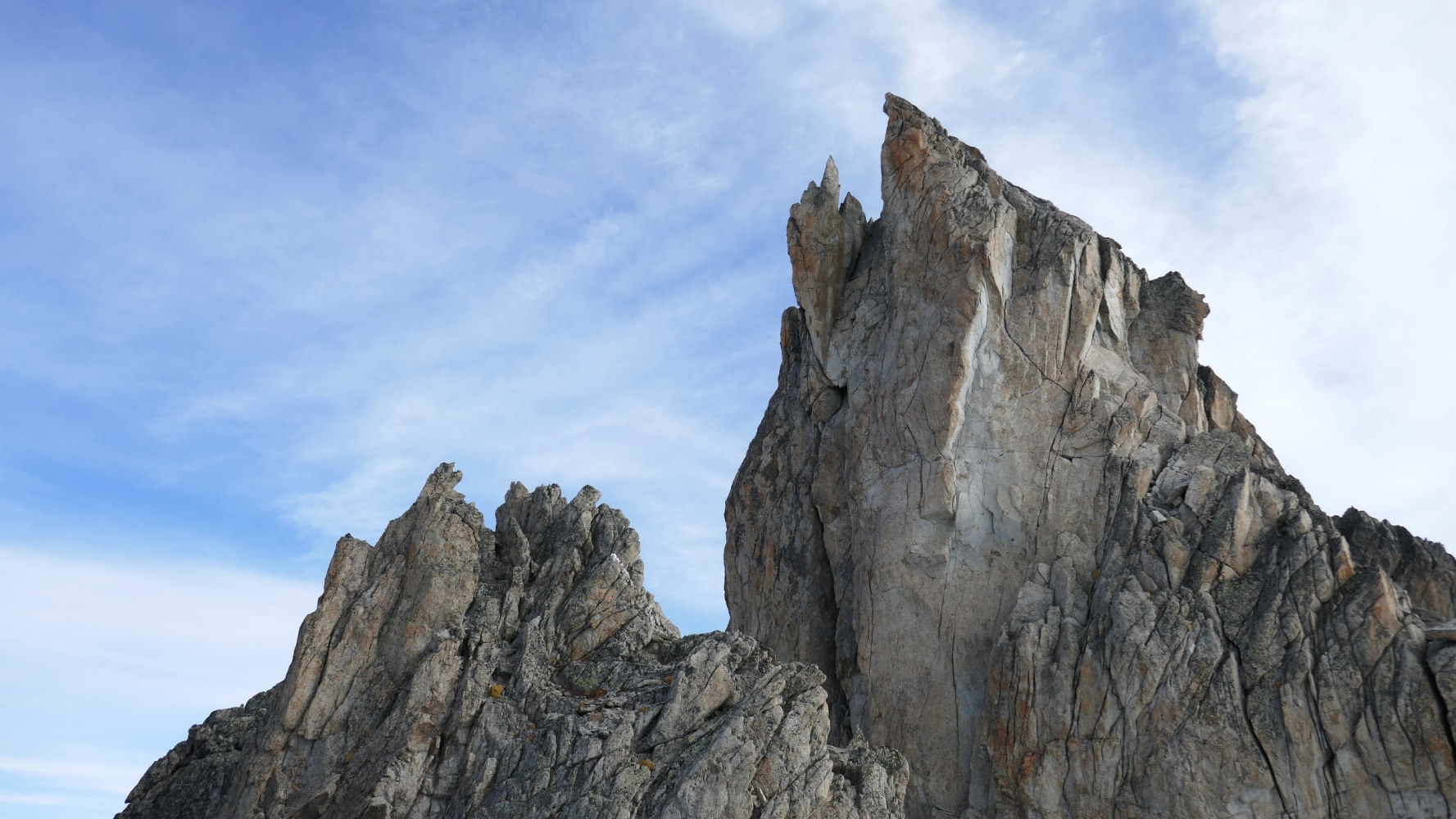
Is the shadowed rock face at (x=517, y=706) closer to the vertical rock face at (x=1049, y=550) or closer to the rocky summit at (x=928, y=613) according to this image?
the rocky summit at (x=928, y=613)

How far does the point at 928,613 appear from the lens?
46438 mm

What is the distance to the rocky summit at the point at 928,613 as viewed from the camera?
3072cm

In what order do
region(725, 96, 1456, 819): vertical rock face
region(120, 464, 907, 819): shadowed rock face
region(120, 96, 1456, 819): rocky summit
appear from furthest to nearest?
region(725, 96, 1456, 819): vertical rock face
region(120, 96, 1456, 819): rocky summit
region(120, 464, 907, 819): shadowed rock face

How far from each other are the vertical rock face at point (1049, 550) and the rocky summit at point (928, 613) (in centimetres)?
11

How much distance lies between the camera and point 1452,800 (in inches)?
1425

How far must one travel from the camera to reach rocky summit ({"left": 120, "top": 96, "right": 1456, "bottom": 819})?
30719 mm

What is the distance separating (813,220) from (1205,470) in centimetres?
1889

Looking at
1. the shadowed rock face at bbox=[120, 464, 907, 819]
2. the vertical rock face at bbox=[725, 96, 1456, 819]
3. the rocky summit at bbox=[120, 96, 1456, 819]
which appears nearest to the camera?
the shadowed rock face at bbox=[120, 464, 907, 819]

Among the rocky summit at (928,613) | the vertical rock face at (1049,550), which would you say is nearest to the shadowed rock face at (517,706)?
the rocky summit at (928,613)

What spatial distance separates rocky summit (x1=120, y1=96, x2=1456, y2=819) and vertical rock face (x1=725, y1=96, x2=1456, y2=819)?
11 centimetres

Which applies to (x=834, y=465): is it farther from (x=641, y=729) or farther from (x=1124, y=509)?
(x=641, y=729)

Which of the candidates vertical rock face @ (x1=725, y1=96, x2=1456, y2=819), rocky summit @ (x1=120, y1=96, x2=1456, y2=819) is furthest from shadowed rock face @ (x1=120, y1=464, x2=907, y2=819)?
vertical rock face @ (x1=725, y1=96, x2=1456, y2=819)

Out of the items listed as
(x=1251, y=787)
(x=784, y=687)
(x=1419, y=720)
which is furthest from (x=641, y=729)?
(x=1419, y=720)

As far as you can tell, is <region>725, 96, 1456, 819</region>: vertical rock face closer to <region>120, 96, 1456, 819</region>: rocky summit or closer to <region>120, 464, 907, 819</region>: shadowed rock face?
<region>120, 96, 1456, 819</region>: rocky summit
